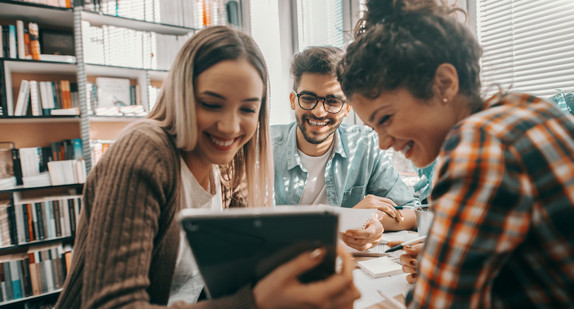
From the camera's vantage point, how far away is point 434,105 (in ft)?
2.55

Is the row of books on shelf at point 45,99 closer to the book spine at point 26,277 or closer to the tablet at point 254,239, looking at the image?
the book spine at point 26,277

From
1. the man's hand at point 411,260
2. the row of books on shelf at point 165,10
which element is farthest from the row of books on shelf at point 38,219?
the man's hand at point 411,260

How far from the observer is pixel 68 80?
2660 mm

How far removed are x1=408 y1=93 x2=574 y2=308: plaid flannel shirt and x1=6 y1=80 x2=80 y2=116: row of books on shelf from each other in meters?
2.71

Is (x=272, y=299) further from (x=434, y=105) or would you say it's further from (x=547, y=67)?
(x=547, y=67)

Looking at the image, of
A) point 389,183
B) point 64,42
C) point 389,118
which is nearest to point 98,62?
point 64,42

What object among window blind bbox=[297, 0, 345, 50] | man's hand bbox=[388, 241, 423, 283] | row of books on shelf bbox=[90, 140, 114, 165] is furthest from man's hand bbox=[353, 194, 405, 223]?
row of books on shelf bbox=[90, 140, 114, 165]

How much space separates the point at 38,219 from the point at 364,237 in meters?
2.40

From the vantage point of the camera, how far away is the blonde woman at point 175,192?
1.91 feet

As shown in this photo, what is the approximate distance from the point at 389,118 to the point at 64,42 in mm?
2791

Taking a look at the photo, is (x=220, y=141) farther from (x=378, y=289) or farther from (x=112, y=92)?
(x=112, y=92)

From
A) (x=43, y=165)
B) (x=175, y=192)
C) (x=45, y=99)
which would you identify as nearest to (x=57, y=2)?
(x=45, y=99)

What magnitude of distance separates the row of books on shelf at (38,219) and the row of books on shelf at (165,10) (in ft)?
5.04

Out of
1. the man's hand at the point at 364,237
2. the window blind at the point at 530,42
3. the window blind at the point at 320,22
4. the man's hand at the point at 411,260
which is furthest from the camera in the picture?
the window blind at the point at 320,22
